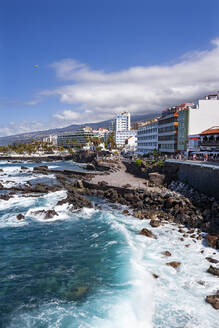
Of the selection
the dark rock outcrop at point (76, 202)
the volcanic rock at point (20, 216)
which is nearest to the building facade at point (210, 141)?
the dark rock outcrop at point (76, 202)

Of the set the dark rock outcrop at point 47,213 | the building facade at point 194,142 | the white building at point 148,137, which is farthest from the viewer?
the white building at point 148,137

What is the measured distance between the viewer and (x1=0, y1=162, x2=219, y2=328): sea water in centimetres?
1122

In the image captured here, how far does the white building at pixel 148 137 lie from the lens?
66875mm

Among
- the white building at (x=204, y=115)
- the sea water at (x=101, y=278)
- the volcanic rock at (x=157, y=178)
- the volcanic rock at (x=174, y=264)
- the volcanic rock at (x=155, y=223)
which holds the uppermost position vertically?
the white building at (x=204, y=115)

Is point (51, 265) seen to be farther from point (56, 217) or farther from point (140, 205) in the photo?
point (140, 205)

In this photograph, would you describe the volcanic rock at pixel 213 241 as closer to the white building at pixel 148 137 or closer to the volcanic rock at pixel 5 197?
the volcanic rock at pixel 5 197

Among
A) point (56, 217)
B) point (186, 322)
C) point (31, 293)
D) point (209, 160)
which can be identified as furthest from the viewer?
point (209, 160)

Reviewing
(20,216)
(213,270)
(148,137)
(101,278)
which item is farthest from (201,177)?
(148,137)

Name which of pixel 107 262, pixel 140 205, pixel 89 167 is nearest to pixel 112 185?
pixel 140 205

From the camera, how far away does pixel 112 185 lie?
1449 inches

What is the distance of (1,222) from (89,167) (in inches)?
1975

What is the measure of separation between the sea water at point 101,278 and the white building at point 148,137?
154 ft

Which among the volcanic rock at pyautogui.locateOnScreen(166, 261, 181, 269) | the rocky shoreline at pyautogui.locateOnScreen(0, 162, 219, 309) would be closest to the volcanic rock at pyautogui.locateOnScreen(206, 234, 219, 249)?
the rocky shoreline at pyautogui.locateOnScreen(0, 162, 219, 309)

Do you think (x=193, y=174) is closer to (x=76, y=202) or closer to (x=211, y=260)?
(x=76, y=202)
